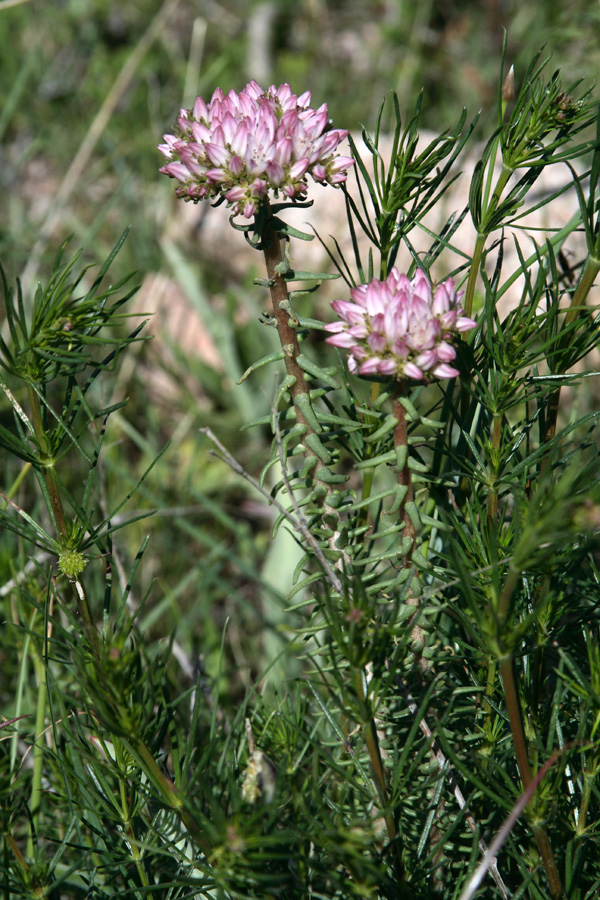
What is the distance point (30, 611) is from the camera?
4.64ft

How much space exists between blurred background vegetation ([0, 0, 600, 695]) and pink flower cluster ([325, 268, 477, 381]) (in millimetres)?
994

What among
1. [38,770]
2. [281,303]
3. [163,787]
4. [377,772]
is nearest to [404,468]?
[281,303]

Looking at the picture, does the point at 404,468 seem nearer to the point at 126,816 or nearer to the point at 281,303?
the point at 281,303

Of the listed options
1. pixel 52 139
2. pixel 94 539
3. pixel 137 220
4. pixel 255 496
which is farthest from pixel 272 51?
pixel 94 539

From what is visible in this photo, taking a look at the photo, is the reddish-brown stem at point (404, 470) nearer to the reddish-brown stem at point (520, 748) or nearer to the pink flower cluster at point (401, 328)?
the pink flower cluster at point (401, 328)

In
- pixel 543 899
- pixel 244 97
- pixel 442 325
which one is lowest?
pixel 543 899

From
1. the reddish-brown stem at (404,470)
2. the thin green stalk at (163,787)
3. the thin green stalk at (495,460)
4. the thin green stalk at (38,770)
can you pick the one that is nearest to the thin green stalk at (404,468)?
the reddish-brown stem at (404,470)

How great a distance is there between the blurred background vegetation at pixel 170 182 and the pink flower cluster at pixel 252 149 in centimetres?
95

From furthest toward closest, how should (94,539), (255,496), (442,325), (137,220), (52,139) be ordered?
1. (52,139)
2. (137,220)
3. (255,496)
4. (94,539)
5. (442,325)

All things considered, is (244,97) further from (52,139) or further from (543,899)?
(52,139)

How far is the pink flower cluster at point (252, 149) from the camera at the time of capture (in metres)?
0.88

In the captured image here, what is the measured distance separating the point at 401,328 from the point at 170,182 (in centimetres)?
283

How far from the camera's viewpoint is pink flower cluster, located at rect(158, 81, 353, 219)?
877 millimetres

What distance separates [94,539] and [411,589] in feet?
1.40
